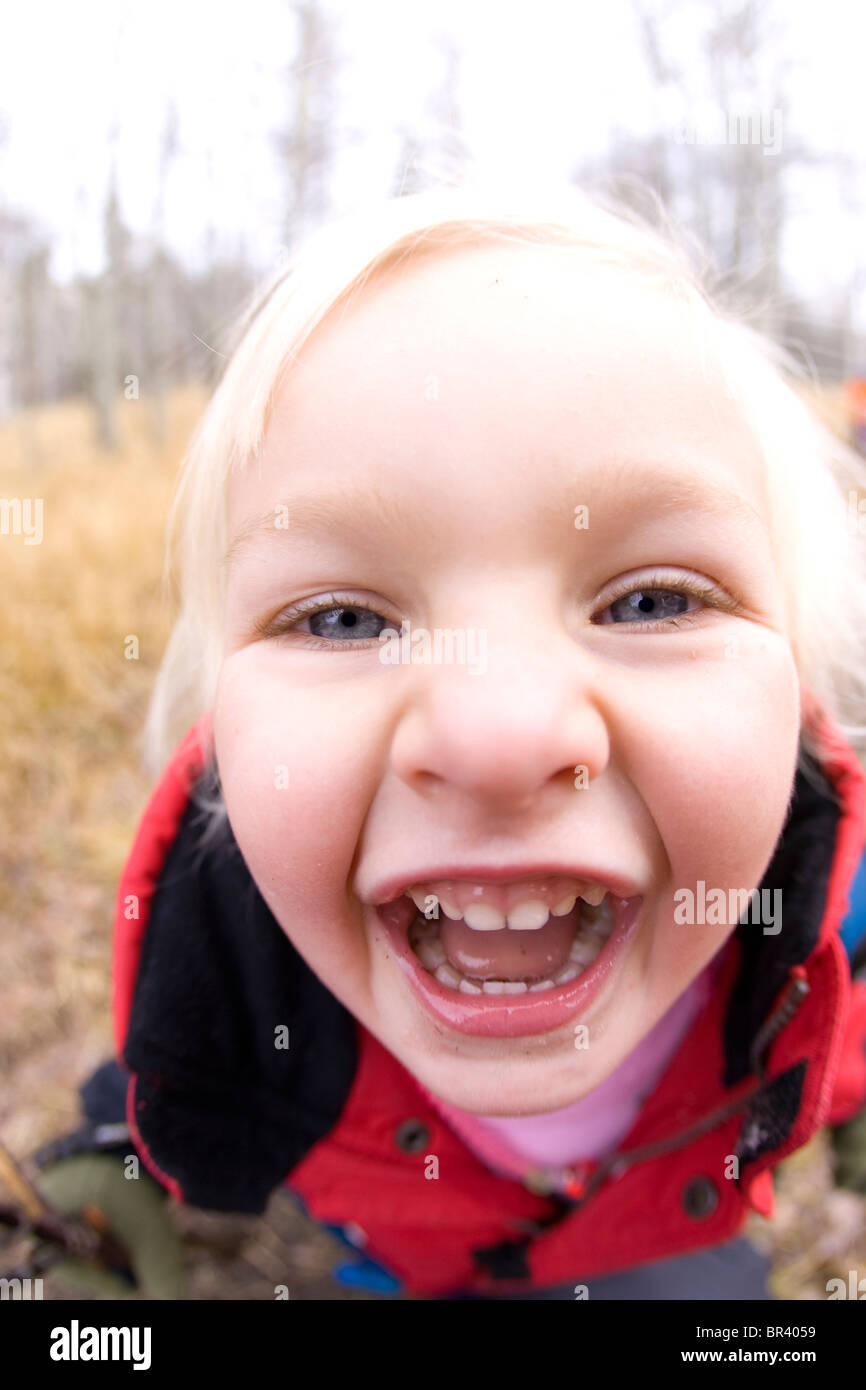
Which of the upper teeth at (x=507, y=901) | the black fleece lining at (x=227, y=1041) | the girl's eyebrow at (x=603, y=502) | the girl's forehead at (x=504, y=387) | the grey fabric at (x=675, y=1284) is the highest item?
the girl's forehead at (x=504, y=387)

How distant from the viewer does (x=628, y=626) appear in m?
0.67

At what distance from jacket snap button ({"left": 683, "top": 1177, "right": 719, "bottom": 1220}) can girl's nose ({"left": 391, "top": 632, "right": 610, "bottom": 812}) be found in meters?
0.68

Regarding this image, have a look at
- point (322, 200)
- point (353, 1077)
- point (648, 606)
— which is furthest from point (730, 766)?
point (322, 200)

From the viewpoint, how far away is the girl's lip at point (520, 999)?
27.4 inches

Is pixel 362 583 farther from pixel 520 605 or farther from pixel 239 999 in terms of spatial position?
→ pixel 239 999

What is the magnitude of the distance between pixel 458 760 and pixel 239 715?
0.77 ft

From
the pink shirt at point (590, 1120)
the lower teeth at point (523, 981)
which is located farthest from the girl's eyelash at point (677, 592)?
the pink shirt at point (590, 1120)

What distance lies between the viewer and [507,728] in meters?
0.58

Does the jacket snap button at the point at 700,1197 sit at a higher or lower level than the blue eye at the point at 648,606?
lower

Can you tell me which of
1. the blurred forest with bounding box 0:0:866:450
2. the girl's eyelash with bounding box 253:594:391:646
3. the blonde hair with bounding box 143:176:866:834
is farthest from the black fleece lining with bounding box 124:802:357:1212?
the blurred forest with bounding box 0:0:866:450

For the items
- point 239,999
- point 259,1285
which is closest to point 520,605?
point 239,999

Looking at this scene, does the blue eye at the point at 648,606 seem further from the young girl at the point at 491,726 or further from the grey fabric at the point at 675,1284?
the grey fabric at the point at 675,1284

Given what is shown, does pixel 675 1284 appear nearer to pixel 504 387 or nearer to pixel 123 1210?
pixel 123 1210

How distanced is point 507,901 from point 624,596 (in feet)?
0.87
